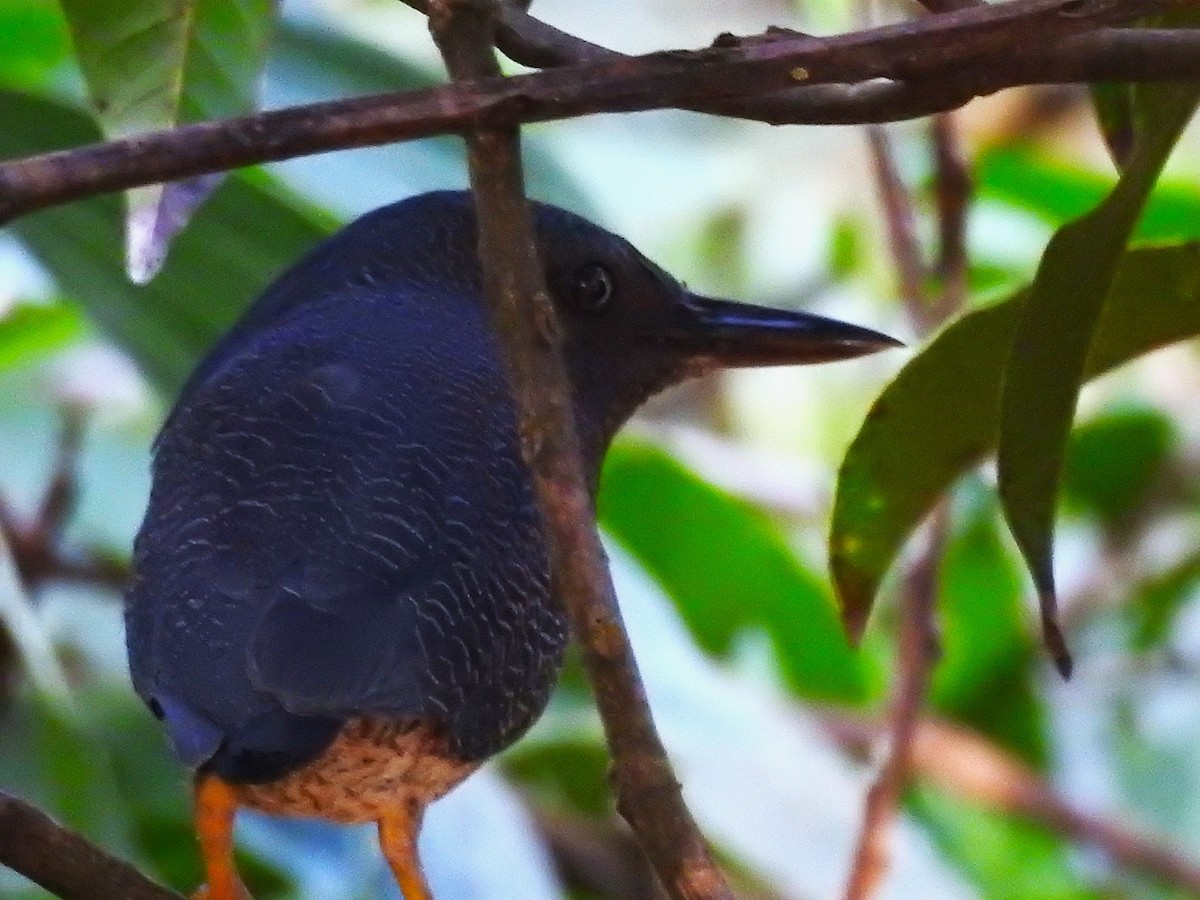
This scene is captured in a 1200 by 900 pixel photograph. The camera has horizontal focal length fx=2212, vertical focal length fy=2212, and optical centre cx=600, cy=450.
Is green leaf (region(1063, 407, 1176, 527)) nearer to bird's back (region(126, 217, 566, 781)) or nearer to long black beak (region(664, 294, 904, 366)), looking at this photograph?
long black beak (region(664, 294, 904, 366))

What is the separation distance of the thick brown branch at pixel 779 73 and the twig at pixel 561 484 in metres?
0.03

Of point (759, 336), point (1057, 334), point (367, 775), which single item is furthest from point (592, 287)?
point (1057, 334)

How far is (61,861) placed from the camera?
1258 mm

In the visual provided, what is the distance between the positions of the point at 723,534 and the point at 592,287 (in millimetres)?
1519

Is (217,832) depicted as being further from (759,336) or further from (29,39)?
(29,39)

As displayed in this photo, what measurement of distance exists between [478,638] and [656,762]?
0.40 m

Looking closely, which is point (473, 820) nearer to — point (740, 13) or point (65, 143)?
point (65, 143)

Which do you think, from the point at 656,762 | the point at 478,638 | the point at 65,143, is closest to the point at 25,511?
the point at 65,143

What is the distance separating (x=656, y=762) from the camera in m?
1.07

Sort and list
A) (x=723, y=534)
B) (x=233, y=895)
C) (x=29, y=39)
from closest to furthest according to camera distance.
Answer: (x=233, y=895)
(x=29, y=39)
(x=723, y=534)

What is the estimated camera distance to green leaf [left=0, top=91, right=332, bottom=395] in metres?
1.98

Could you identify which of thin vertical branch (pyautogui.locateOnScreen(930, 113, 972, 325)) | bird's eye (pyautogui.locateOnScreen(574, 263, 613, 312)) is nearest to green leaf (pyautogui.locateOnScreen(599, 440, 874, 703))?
thin vertical branch (pyautogui.locateOnScreen(930, 113, 972, 325))

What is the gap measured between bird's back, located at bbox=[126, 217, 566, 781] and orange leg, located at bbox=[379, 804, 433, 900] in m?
0.14

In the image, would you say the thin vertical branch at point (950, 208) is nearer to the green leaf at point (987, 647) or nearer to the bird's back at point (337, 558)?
the bird's back at point (337, 558)
